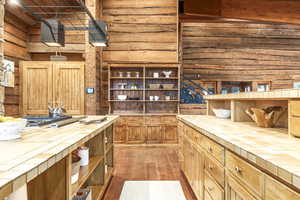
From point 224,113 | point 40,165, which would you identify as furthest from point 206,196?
point 40,165

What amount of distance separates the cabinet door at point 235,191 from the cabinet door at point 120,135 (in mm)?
4069

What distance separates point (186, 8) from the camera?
427 centimetres

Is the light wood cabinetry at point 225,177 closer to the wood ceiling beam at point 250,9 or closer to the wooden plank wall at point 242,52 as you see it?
the wood ceiling beam at point 250,9

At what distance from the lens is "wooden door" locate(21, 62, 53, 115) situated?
522 centimetres

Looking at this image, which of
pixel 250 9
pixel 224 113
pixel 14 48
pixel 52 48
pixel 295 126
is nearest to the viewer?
pixel 295 126

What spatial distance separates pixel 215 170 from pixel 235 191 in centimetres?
37

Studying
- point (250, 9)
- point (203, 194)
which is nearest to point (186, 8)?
point (250, 9)

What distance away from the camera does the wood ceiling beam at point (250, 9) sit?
4246mm

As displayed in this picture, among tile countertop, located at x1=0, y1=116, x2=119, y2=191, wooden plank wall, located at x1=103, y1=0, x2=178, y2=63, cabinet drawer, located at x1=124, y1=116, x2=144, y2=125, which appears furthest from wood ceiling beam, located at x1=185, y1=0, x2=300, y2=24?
tile countertop, located at x1=0, y1=116, x2=119, y2=191

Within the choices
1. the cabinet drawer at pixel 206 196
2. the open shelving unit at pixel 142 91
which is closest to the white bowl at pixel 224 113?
the cabinet drawer at pixel 206 196

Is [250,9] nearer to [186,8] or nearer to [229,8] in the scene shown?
[229,8]

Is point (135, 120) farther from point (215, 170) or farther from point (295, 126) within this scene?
point (295, 126)

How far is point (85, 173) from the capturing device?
191 cm

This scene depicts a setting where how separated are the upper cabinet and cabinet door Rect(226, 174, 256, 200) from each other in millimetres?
4524
